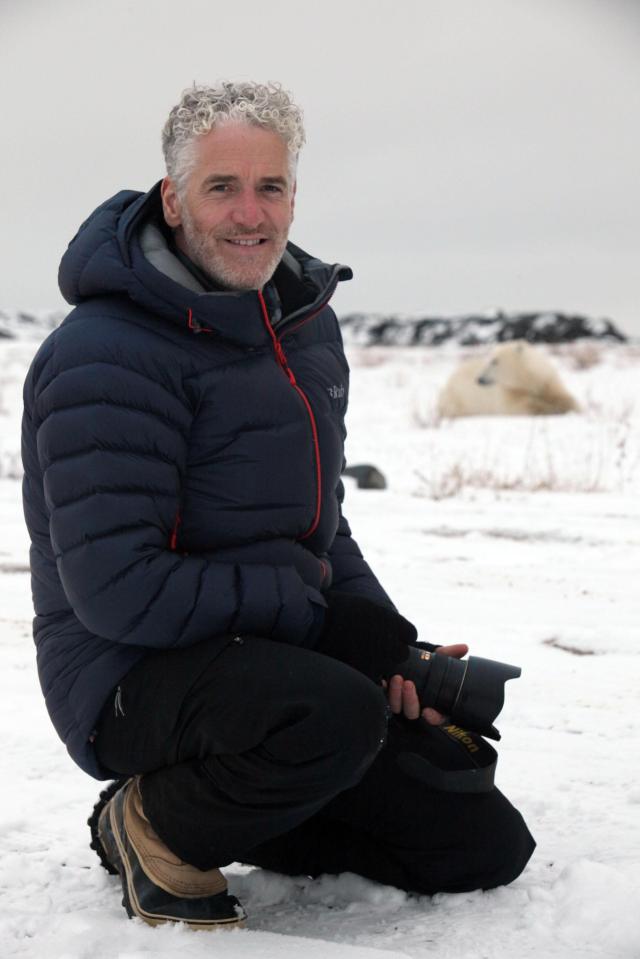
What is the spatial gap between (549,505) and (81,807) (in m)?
4.51

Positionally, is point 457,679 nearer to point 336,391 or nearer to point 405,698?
point 405,698

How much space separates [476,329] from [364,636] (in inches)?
1844

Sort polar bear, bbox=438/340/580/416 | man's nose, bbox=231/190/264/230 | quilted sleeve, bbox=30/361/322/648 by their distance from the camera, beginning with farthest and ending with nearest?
polar bear, bbox=438/340/580/416 < man's nose, bbox=231/190/264/230 < quilted sleeve, bbox=30/361/322/648

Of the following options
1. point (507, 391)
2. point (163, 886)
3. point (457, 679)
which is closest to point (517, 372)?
point (507, 391)

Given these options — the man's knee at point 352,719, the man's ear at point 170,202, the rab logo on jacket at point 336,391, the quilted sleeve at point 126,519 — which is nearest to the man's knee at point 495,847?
the man's knee at point 352,719

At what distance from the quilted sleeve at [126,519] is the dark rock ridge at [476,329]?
118 ft

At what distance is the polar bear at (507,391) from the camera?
520 inches

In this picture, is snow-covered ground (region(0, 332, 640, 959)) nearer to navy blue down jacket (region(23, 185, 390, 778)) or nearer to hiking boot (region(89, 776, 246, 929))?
hiking boot (region(89, 776, 246, 929))

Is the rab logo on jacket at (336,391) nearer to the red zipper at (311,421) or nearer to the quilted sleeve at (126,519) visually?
the red zipper at (311,421)

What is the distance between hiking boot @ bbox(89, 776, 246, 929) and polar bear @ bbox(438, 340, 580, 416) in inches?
439

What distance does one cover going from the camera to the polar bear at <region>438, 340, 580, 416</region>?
43.3ft

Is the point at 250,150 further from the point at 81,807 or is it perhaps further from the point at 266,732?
the point at 81,807

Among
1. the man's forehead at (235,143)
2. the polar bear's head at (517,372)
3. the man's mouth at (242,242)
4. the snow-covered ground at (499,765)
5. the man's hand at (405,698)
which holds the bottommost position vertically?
the snow-covered ground at (499,765)

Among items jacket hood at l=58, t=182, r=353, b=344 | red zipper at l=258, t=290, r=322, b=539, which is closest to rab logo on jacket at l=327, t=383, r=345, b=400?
red zipper at l=258, t=290, r=322, b=539
